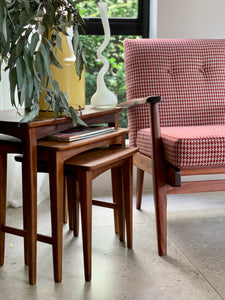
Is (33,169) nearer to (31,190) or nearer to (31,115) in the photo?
(31,190)

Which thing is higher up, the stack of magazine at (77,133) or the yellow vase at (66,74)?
the yellow vase at (66,74)

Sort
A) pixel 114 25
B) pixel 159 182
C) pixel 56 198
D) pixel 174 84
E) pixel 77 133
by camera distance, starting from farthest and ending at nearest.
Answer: pixel 114 25
pixel 174 84
pixel 159 182
pixel 77 133
pixel 56 198

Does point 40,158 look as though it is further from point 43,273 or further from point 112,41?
point 112,41

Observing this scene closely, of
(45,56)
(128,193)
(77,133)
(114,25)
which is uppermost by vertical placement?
(114,25)

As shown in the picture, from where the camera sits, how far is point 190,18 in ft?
8.39

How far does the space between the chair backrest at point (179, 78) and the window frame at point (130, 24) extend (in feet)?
1.62

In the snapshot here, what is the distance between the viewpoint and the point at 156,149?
5.74 feet

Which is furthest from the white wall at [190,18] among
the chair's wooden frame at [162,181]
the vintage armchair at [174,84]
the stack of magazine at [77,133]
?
the stack of magazine at [77,133]

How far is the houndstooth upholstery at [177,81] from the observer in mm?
2193

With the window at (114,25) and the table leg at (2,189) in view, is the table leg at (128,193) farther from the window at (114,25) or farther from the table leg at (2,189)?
the window at (114,25)

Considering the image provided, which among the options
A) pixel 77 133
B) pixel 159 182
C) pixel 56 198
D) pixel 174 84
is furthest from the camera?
pixel 174 84

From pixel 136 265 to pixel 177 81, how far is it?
98cm

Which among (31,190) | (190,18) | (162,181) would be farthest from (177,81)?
(31,190)

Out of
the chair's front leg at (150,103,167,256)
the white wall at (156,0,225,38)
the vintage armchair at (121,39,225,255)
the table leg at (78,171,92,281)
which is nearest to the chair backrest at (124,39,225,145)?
the vintage armchair at (121,39,225,255)
